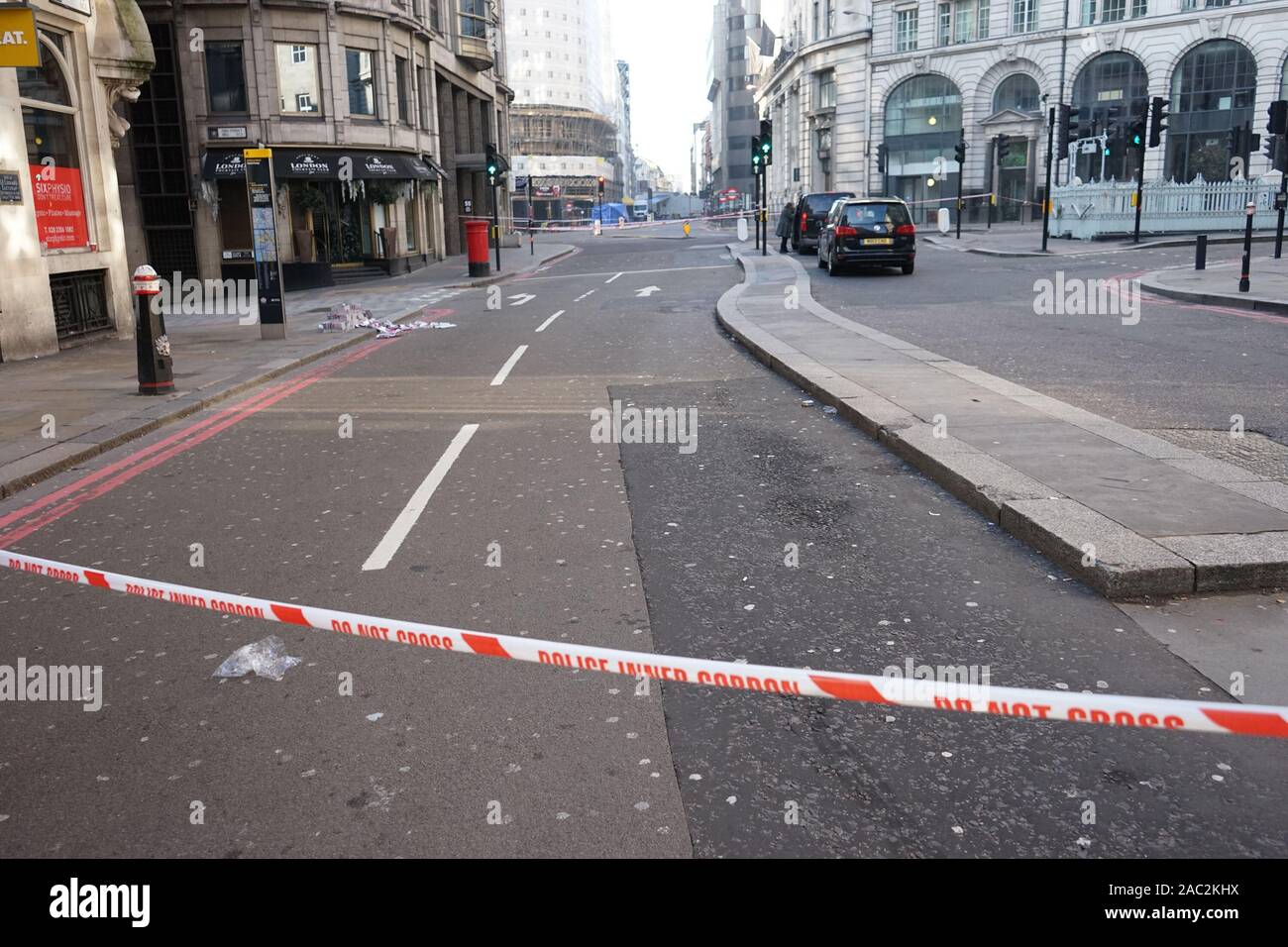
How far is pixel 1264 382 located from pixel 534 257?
105 feet

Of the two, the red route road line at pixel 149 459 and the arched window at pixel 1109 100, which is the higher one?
the arched window at pixel 1109 100

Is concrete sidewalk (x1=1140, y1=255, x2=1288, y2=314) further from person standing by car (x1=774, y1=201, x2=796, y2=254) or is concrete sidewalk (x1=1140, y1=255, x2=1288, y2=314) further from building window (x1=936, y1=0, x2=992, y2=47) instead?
building window (x1=936, y1=0, x2=992, y2=47)

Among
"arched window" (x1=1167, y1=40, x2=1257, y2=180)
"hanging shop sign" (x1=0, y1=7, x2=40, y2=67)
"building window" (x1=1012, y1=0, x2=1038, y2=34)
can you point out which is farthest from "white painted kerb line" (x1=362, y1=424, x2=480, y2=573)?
"building window" (x1=1012, y1=0, x2=1038, y2=34)

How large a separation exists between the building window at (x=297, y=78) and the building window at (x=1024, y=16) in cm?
4133

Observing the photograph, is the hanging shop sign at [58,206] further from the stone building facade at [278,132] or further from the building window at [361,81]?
the building window at [361,81]

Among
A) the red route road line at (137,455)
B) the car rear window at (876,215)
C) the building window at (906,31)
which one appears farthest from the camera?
the building window at (906,31)

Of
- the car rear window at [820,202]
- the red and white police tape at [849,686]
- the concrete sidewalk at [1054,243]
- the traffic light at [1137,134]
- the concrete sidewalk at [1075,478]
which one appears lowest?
the concrete sidewalk at [1075,478]

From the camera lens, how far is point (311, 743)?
11.9 ft

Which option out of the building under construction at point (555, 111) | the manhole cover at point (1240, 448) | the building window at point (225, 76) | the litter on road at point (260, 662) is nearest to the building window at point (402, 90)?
the building window at point (225, 76)

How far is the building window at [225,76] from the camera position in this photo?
29844mm

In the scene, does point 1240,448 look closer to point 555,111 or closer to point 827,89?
point 827,89

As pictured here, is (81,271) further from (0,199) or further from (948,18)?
(948,18)

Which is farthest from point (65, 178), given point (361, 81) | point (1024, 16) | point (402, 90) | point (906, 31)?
point (906, 31)
